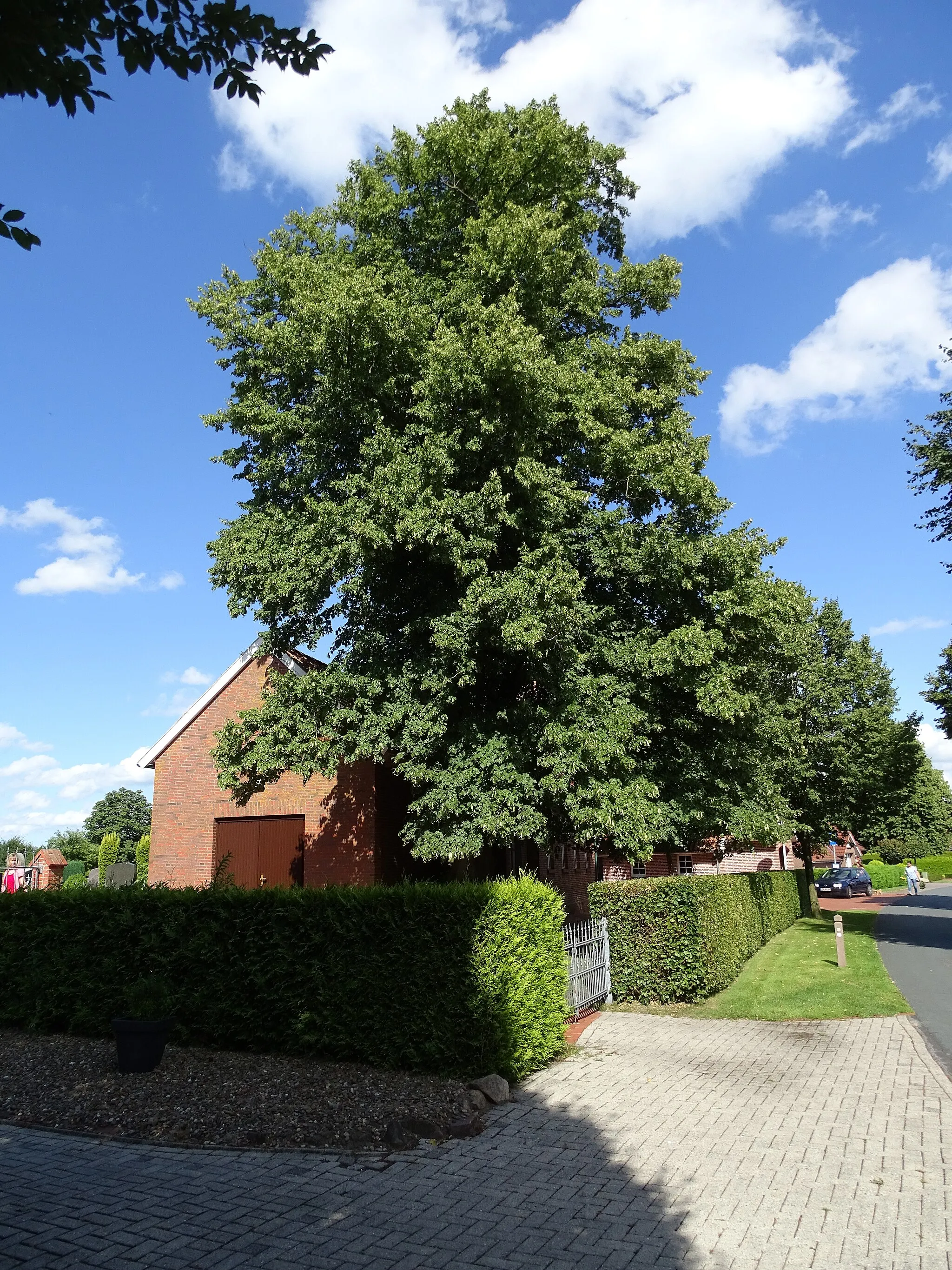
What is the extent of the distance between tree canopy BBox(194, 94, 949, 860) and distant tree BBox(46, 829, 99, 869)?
3998cm

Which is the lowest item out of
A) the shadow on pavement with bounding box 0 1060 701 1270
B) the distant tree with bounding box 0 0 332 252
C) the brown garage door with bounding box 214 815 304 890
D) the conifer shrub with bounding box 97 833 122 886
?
the shadow on pavement with bounding box 0 1060 701 1270

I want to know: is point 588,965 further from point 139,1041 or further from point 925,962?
point 925,962

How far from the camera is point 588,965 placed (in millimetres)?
12305

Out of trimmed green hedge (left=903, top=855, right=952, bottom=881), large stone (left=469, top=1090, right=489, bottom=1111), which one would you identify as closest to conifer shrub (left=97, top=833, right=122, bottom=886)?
large stone (left=469, top=1090, right=489, bottom=1111)

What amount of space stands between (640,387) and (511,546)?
3966 mm

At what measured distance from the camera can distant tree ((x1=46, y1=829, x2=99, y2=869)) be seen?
49781 mm

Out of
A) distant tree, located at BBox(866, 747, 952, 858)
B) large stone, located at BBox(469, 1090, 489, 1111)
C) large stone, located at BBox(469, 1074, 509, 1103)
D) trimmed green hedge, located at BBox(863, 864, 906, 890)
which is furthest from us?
distant tree, located at BBox(866, 747, 952, 858)

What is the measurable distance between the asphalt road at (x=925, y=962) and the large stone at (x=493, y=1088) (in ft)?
16.5

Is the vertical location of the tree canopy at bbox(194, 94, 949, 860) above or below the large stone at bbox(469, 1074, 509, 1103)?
above

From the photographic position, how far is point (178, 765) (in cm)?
2048

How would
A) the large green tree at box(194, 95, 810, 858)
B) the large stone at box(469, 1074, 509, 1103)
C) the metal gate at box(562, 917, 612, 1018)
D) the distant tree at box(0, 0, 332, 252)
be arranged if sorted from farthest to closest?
the large green tree at box(194, 95, 810, 858) → the metal gate at box(562, 917, 612, 1018) → the large stone at box(469, 1074, 509, 1103) → the distant tree at box(0, 0, 332, 252)

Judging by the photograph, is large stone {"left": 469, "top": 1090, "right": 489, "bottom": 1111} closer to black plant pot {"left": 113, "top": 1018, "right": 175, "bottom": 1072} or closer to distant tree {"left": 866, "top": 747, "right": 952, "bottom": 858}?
black plant pot {"left": 113, "top": 1018, "right": 175, "bottom": 1072}

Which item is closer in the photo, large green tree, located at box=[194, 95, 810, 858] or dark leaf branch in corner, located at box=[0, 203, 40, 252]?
dark leaf branch in corner, located at box=[0, 203, 40, 252]

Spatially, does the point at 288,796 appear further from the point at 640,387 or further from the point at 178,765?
the point at 640,387
